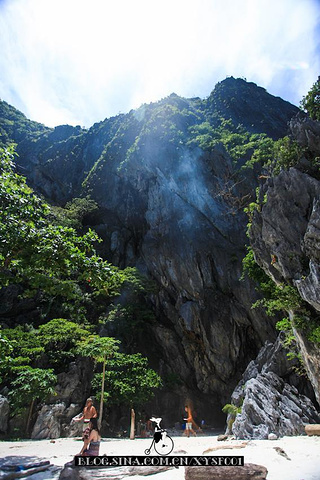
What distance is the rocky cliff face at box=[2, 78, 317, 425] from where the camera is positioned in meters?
21.3

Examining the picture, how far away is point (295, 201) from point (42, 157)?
36.9 metres

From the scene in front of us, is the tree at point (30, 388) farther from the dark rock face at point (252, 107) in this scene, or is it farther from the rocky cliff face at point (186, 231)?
the dark rock face at point (252, 107)

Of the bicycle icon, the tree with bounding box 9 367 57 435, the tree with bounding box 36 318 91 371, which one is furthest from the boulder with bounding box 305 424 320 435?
the tree with bounding box 36 318 91 371

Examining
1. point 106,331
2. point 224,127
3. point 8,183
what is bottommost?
point 8,183

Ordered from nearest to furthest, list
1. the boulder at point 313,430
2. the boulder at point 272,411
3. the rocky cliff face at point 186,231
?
the boulder at point 313,430 → the boulder at point 272,411 → the rocky cliff face at point 186,231

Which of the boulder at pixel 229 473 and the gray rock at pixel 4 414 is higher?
the gray rock at pixel 4 414

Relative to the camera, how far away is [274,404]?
36.3 feet

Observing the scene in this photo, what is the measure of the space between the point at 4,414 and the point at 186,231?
18.4 metres

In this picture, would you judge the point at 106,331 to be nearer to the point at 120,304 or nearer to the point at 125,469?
the point at 120,304

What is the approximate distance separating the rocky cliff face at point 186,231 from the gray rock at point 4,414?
11.5 metres

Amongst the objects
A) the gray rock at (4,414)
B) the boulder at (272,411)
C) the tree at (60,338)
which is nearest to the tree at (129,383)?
the tree at (60,338)

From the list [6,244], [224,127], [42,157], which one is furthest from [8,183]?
[42,157]

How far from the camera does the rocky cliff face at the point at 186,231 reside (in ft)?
69.9

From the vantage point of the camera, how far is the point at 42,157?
38.2 meters
